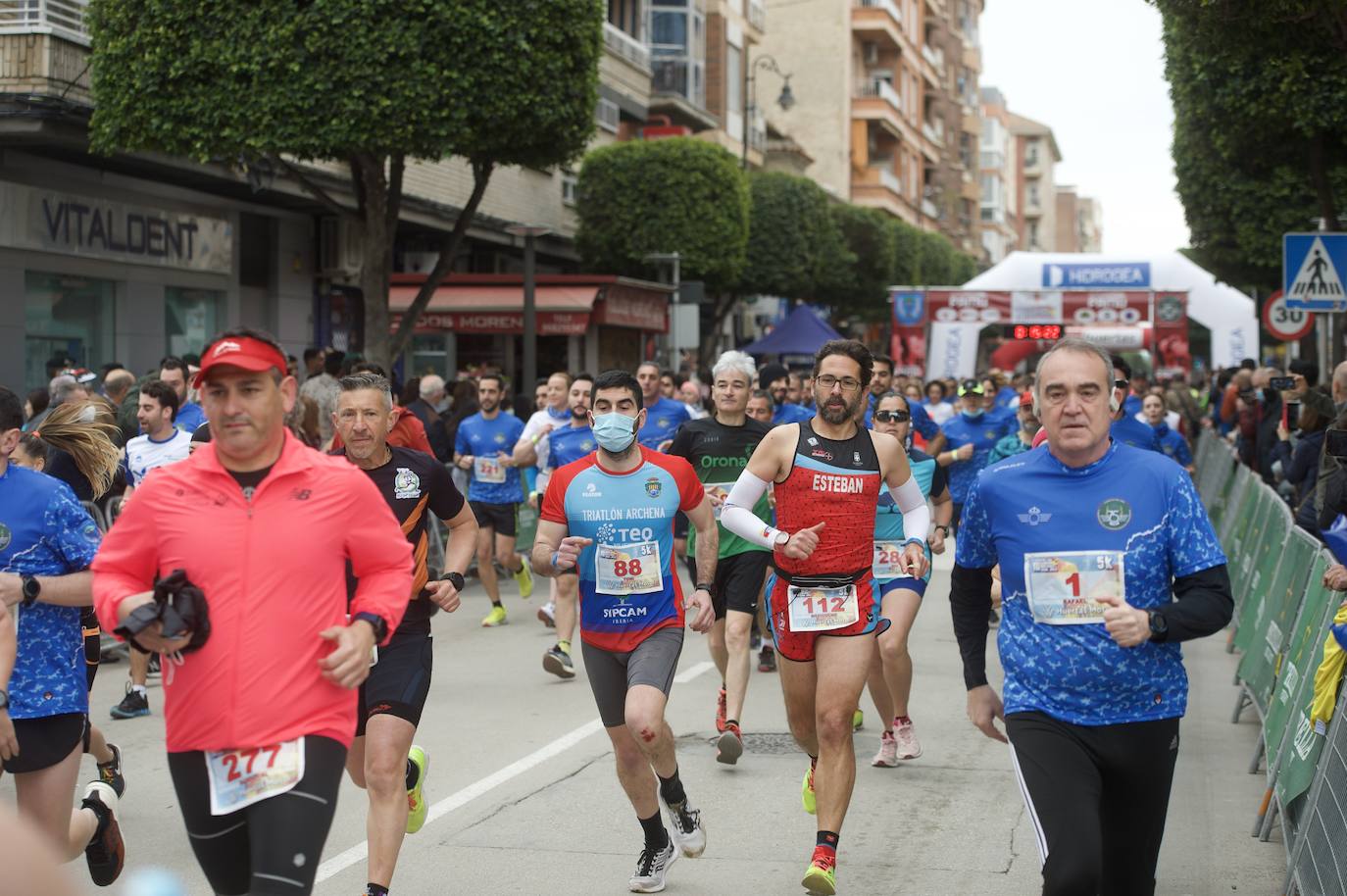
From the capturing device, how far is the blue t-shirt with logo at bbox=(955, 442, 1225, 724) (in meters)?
4.47

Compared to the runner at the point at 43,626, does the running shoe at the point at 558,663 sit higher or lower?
lower

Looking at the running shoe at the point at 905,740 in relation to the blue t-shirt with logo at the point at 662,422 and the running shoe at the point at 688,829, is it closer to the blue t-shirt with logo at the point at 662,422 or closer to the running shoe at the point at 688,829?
the running shoe at the point at 688,829

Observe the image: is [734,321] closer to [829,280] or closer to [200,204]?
→ [829,280]

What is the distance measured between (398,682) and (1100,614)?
2.46 m

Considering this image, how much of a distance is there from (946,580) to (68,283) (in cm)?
1118

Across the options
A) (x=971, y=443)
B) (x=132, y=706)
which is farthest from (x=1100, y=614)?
(x=971, y=443)

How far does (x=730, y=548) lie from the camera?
376 inches

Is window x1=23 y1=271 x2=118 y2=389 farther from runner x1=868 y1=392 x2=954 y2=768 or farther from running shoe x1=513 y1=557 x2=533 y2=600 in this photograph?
runner x1=868 y1=392 x2=954 y2=768

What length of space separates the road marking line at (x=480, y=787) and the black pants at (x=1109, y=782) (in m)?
2.83

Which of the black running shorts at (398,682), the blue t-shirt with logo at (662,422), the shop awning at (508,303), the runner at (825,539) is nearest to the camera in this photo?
the black running shorts at (398,682)

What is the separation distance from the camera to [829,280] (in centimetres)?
4559

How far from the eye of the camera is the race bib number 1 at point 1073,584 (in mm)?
4496

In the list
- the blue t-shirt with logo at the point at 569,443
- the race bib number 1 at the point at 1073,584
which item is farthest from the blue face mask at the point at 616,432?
the blue t-shirt with logo at the point at 569,443

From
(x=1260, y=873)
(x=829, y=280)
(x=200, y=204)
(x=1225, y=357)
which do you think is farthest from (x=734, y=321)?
(x=1260, y=873)
